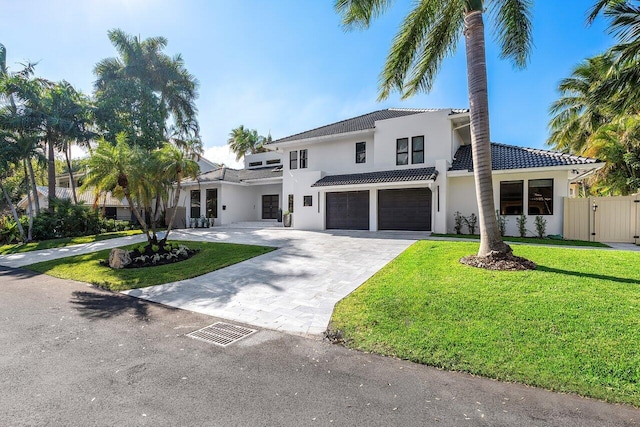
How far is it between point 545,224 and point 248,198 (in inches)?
790

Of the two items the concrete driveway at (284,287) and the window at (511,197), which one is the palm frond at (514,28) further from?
the concrete driveway at (284,287)

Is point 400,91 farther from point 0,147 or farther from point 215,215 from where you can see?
point 0,147

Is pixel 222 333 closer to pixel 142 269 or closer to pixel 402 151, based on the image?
pixel 142 269

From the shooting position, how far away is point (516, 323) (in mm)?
4516

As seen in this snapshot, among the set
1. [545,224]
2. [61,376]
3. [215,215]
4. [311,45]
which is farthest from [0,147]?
[545,224]

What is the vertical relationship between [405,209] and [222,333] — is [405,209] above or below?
above

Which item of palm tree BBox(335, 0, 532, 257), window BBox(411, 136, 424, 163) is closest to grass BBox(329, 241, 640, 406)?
palm tree BBox(335, 0, 532, 257)

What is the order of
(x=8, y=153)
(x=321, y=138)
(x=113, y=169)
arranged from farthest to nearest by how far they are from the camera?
(x=321, y=138), (x=8, y=153), (x=113, y=169)

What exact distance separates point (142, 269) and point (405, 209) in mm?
12768

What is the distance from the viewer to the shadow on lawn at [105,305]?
19.4 feet

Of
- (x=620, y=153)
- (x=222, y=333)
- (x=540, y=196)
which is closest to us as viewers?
(x=222, y=333)

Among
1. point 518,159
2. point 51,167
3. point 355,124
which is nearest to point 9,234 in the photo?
point 51,167

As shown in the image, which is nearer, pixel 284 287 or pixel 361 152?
pixel 284 287

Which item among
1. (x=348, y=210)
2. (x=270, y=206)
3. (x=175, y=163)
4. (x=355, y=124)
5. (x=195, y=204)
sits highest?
(x=355, y=124)
